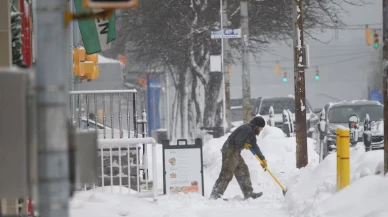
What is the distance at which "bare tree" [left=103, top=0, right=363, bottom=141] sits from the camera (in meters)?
34.8

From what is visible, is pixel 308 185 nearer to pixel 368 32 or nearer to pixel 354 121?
pixel 354 121

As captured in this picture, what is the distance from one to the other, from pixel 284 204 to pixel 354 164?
1.33m

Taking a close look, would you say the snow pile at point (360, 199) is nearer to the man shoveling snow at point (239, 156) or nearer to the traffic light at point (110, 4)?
the man shoveling snow at point (239, 156)

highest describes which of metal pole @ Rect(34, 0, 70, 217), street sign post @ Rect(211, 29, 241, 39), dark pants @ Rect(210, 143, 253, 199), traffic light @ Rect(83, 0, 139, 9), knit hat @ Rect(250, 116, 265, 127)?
street sign post @ Rect(211, 29, 241, 39)

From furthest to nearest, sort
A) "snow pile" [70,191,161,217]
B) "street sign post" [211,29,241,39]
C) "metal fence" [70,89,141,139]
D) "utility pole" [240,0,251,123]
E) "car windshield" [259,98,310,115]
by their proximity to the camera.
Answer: "car windshield" [259,98,310,115], "utility pole" [240,0,251,123], "street sign post" [211,29,241,39], "metal fence" [70,89,141,139], "snow pile" [70,191,161,217]

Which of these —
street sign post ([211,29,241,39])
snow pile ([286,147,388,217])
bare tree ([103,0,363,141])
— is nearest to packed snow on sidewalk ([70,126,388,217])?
snow pile ([286,147,388,217])

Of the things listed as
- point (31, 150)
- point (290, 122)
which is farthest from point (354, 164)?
point (290, 122)

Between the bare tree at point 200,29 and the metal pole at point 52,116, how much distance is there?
93.0 ft

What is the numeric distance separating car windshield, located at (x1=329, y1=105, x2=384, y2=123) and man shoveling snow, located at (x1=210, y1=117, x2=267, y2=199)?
839 cm

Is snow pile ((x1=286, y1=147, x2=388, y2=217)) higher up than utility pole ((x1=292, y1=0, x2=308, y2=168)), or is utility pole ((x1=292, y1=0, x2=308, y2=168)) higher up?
Result: utility pole ((x1=292, y1=0, x2=308, y2=168))

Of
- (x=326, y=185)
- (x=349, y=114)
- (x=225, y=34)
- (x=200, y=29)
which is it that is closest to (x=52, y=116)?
(x=326, y=185)

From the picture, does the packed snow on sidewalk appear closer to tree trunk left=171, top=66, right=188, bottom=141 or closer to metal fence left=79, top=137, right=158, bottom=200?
metal fence left=79, top=137, right=158, bottom=200

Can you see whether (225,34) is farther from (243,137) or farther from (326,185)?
(326,185)

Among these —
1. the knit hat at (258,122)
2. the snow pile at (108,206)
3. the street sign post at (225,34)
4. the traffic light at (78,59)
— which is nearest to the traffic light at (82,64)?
the traffic light at (78,59)
